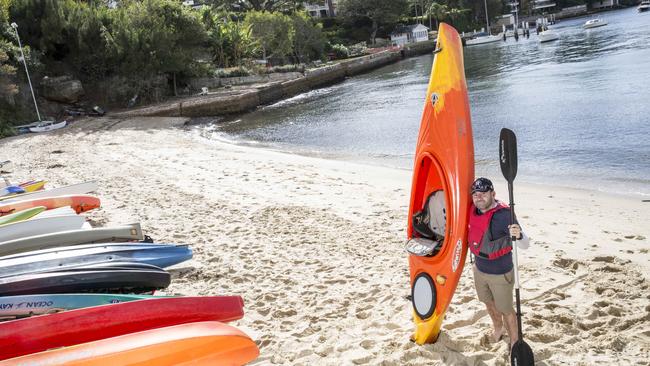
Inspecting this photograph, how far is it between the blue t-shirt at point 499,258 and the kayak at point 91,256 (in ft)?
12.9

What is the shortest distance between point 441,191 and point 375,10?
67567mm

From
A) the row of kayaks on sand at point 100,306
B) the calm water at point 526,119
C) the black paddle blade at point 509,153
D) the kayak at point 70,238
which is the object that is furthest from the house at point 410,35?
the black paddle blade at point 509,153

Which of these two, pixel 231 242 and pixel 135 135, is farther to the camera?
pixel 135 135

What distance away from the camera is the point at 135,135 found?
2128cm

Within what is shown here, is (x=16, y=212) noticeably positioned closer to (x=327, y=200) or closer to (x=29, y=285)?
(x=29, y=285)

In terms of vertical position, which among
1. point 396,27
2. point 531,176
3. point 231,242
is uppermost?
point 396,27

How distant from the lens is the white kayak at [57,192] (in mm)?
9609

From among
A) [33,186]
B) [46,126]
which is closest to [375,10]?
[46,126]

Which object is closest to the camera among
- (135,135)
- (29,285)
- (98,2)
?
(29,285)

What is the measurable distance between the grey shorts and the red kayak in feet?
7.39

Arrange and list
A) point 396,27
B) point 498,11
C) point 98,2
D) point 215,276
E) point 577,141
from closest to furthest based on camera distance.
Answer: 1. point 215,276
2. point 577,141
3. point 98,2
4. point 396,27
5. point 498,11

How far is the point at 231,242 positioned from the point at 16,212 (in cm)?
385

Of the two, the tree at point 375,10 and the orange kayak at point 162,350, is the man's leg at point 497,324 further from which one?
A: the tree at point 375,10

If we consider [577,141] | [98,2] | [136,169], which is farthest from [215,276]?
[98,2]
